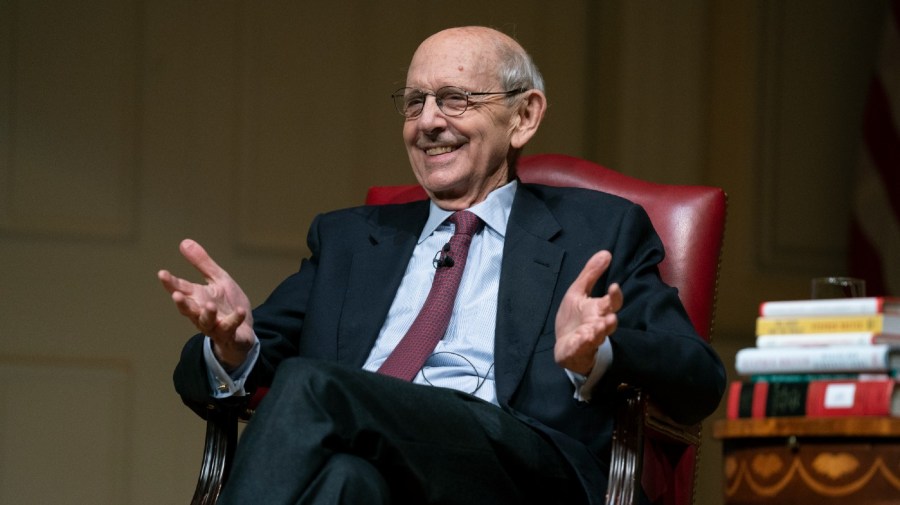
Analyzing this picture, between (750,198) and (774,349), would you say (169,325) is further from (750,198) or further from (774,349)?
(774,349)

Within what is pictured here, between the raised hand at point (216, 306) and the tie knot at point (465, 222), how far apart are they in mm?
453

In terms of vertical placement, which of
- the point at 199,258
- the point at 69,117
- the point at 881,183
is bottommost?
the point at 199,258

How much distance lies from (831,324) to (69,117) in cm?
241

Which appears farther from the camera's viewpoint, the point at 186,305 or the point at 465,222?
the point at 465,222

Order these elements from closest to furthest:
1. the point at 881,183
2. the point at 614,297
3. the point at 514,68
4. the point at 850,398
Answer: the point at 850,398 → the point at 614,297 → the point at 514,68 → the point at 881,183

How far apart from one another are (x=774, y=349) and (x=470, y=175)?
35.2 inches

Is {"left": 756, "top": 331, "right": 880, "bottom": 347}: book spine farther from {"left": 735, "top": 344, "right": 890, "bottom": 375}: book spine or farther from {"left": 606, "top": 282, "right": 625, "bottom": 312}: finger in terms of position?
{"left": 606, "top": 282, "right": 625, "bottom": 312}: finger

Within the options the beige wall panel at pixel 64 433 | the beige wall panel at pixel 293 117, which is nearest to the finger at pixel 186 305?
the beige wall panel at pixel 64 433

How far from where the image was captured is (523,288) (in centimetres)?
238

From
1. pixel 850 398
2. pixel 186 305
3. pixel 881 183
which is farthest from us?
pixel 881 183

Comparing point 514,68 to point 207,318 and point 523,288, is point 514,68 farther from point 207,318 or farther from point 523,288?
point 207,318

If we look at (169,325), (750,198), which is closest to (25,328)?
(169,325)

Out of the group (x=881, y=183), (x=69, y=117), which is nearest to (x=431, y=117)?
(x=69, y=117)

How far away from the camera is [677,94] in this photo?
13.5 feet
